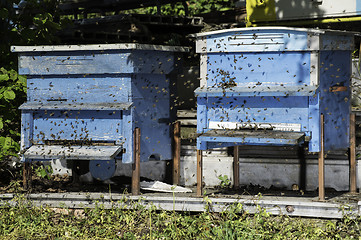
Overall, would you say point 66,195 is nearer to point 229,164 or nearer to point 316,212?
point 229,164

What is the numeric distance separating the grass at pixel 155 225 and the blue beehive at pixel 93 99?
66 cm

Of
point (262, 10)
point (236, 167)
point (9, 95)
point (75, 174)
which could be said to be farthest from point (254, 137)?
point (262, 10)

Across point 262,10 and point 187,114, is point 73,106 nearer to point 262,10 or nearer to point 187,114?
A: point 187,114

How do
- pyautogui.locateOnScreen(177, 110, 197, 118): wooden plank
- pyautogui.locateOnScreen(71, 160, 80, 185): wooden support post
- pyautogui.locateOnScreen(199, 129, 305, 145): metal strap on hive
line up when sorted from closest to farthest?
pyautogui.locateOnScreen(199, 129, 305, 145): metal strap on hive, pyautogui.locateOnScreen(71, 160, 80, 185): wooden support post, pyautogui.locateOnScreen(177, 110, 197, 118): wooden plank

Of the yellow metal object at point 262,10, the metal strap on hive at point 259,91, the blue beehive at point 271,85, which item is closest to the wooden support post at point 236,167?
the blue beehive at point 271,85

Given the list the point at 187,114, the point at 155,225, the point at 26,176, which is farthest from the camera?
the point at 187,114

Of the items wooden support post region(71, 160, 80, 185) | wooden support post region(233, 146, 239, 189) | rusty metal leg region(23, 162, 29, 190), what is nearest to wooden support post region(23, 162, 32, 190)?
rusty metal leg region(23, 162, 29, 190)

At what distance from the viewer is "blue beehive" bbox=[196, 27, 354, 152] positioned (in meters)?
5.78

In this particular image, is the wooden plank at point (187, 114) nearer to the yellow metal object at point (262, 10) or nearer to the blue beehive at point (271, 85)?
the blue beehive at point (271, 85)

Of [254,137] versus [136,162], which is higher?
[254,137]

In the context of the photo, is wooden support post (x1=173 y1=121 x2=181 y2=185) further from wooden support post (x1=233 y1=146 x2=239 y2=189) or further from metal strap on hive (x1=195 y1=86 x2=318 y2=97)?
metal strap on hive (x1=195 y1=86 x2=318 y2=97)

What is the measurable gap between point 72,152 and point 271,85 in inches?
94.8

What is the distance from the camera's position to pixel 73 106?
21.2ft

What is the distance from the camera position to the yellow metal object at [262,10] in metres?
9.26
